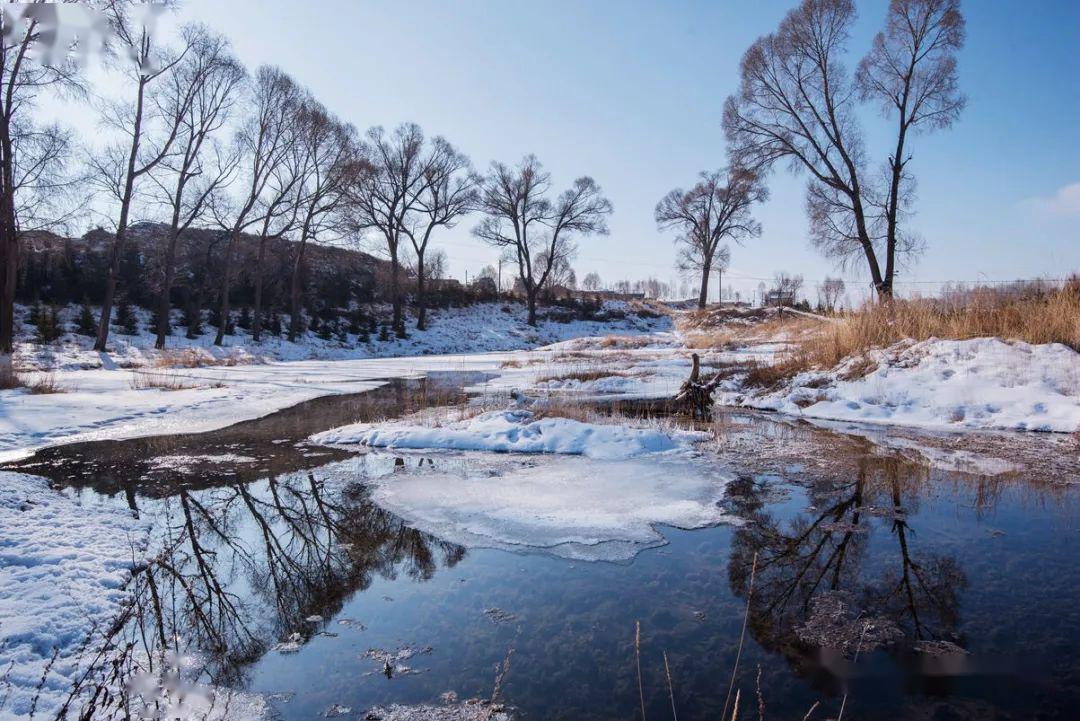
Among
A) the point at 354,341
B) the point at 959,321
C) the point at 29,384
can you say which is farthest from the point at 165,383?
the point at 354,341

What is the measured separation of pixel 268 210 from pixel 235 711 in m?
25.3

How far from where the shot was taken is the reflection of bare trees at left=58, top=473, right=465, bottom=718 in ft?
9.17

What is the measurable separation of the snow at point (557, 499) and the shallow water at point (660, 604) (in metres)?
0.18

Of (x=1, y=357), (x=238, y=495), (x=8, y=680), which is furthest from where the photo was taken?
(x=1, y=357)

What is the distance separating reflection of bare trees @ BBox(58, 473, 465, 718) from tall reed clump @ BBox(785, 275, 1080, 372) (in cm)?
1029

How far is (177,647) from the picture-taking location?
2.83 m

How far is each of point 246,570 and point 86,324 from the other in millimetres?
22306

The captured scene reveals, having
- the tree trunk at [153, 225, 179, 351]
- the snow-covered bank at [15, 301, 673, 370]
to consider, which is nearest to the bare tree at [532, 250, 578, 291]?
the snow-covered bank at [15, 301, 673, 370]

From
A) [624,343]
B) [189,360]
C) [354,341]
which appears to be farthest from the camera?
[354,341]

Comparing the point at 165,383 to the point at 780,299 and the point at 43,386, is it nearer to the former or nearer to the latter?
the point at 43,386

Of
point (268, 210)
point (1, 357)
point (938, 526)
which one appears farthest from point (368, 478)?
point (268, 210)

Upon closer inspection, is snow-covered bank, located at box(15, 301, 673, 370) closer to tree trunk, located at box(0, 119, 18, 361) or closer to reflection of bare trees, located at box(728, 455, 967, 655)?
tree trunk, located at box(0, 119, 18, 361)

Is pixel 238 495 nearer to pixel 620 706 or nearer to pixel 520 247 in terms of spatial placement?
pixel 620 706

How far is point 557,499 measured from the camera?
5.26 metres
